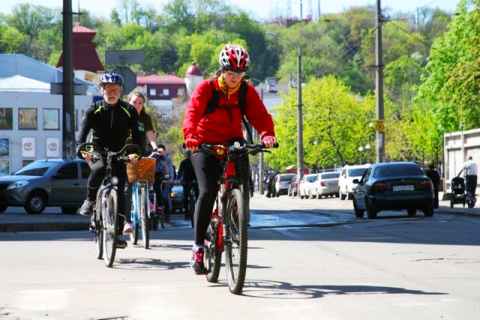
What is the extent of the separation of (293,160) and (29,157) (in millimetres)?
25621

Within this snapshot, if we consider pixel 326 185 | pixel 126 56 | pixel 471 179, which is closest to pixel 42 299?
pixel 126 56

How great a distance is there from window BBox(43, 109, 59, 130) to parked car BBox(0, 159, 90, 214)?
69047mm

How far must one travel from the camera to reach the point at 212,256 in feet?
32.9

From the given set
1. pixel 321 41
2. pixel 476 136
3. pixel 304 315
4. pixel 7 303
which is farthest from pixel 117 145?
pixel 321 41

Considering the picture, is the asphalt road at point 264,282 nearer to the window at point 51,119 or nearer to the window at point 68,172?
the window at point 68,172

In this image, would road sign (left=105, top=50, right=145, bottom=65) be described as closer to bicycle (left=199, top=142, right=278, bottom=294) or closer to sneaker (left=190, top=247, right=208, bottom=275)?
sneaker (left=190, top=247, right=208, bottom=275)

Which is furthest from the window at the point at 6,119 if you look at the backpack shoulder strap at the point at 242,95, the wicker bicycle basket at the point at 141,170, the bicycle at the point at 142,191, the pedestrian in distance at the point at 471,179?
the backpack shoulder strap at the point at 242,95

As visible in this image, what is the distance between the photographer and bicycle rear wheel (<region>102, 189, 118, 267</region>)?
12.1m

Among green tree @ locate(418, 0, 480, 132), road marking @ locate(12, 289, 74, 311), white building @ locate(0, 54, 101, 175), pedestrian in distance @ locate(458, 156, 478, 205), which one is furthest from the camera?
white building @ locate(0, 54, 101, 175)

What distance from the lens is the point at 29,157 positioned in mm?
101688

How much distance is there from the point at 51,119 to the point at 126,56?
71.0 m

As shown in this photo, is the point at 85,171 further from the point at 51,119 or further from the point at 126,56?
the point at 51,119

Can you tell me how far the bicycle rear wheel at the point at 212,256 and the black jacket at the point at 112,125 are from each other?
3024 millimetres

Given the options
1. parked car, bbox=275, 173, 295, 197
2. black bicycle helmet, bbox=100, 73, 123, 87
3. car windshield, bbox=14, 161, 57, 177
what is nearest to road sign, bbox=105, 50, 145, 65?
car windshield, bbox=14, 161, 57, 177
